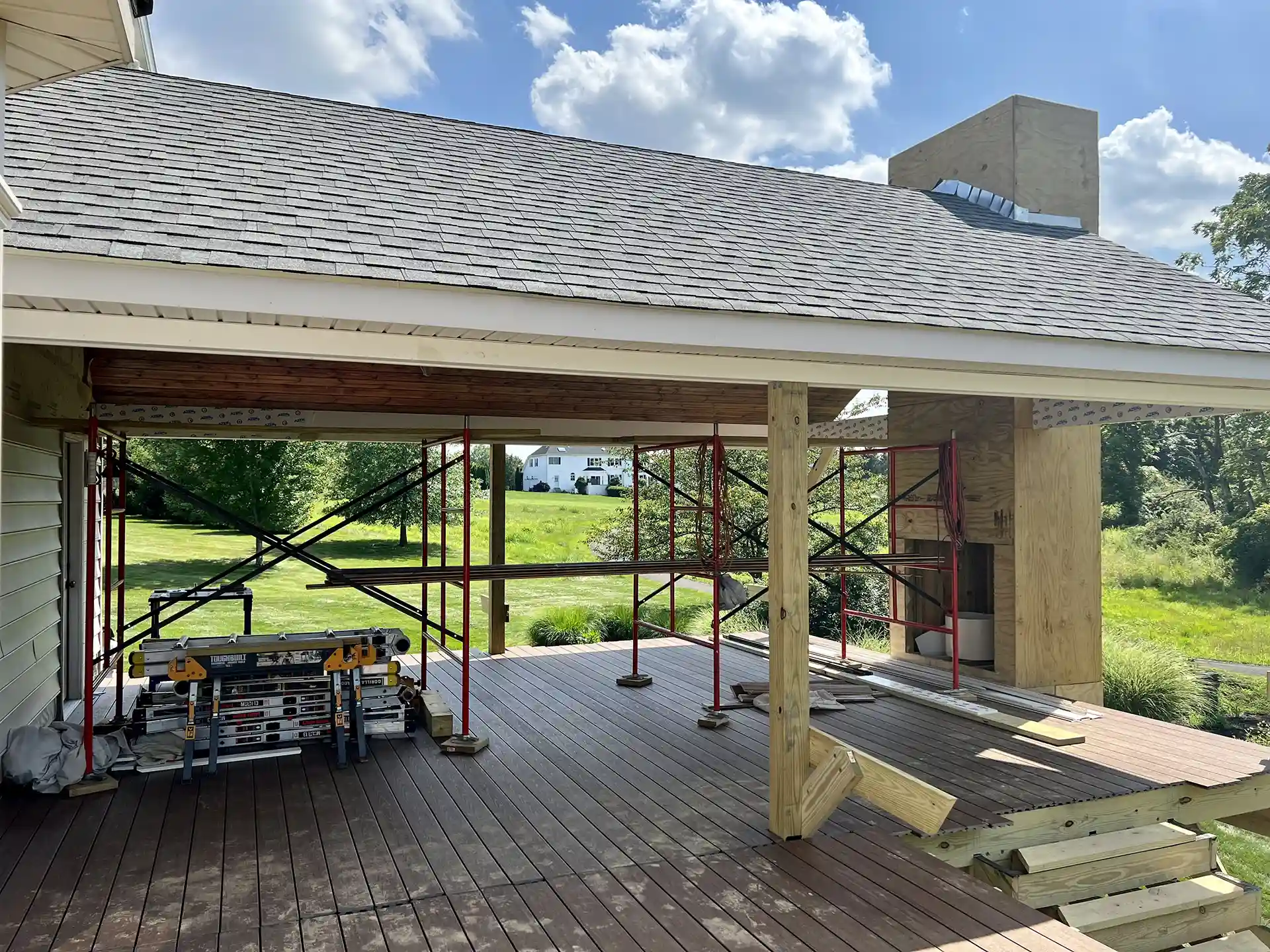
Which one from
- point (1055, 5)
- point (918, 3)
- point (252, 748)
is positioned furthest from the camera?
point (1055, 5)

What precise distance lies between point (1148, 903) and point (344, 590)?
54.4 ft

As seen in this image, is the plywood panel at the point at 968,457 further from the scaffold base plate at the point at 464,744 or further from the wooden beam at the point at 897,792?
the scaffold base plate at the point at 464,744

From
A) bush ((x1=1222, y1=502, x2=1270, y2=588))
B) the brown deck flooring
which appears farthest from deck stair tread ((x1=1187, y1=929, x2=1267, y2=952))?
bush ((x1=1222, y1=502, x2=1270, y2=588))

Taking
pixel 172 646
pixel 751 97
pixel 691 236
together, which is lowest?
pixel 172 646

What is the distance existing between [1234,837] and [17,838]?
11033 mm

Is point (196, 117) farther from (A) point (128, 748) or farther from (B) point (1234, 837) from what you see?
(B) point (1234, 837)

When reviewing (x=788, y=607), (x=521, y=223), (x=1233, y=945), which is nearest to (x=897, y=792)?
(x=788, y=607)

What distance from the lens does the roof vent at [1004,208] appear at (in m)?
8.12

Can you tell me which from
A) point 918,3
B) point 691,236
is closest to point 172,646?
point 691,236

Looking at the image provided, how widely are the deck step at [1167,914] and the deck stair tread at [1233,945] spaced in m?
0.03

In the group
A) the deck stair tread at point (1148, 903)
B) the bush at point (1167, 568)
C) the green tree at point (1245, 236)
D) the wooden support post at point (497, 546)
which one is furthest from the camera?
the green tree at point (1245, 236)

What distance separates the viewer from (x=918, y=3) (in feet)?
53.6

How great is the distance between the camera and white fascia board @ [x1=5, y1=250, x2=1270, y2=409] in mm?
3150

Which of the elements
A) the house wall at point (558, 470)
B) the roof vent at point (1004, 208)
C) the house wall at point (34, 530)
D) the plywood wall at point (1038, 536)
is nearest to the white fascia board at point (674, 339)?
the house wall at point (34, 530)
